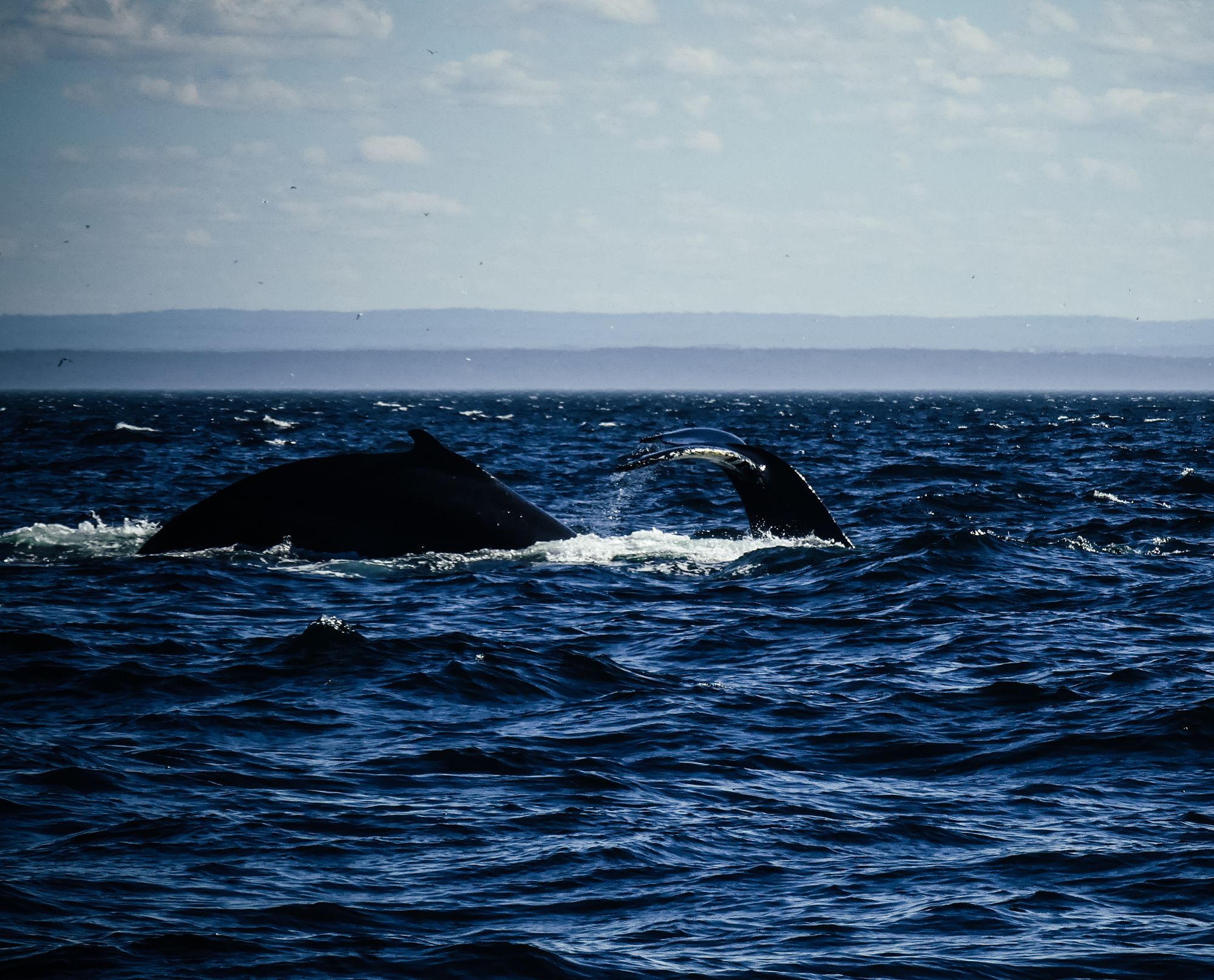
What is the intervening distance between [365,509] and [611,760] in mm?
7498

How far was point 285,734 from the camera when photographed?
9.78 metres

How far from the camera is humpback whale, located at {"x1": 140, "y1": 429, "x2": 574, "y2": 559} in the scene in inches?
616

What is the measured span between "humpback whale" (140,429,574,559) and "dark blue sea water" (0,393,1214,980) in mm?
309

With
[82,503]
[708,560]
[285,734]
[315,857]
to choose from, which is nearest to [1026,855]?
[315,857]

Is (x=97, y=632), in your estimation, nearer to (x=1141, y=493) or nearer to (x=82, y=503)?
(x=82, y=503)

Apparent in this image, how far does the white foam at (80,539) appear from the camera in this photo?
1819 centimetres

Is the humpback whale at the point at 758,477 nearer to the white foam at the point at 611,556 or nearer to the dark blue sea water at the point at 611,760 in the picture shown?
the white foam at the point at 611,556

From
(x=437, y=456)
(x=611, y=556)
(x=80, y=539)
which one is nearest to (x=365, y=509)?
(x=437, y=456)

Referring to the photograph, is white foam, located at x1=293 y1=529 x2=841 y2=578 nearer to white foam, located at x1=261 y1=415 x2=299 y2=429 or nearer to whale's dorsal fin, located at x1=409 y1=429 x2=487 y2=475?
whale's dorsal fin, located at x1=409 y1=429 x2=487 y2=475

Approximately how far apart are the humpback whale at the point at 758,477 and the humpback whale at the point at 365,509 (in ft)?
5.53

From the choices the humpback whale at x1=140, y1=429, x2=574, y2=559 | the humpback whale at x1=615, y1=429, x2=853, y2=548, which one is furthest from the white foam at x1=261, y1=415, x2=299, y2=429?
the humpback whale at x1=140, y1=429, x2=574, y2=559

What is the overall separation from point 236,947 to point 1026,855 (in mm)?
3970

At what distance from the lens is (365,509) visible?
16297 millimetres

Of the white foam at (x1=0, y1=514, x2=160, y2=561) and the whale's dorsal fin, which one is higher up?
the whale's dorsal fin
